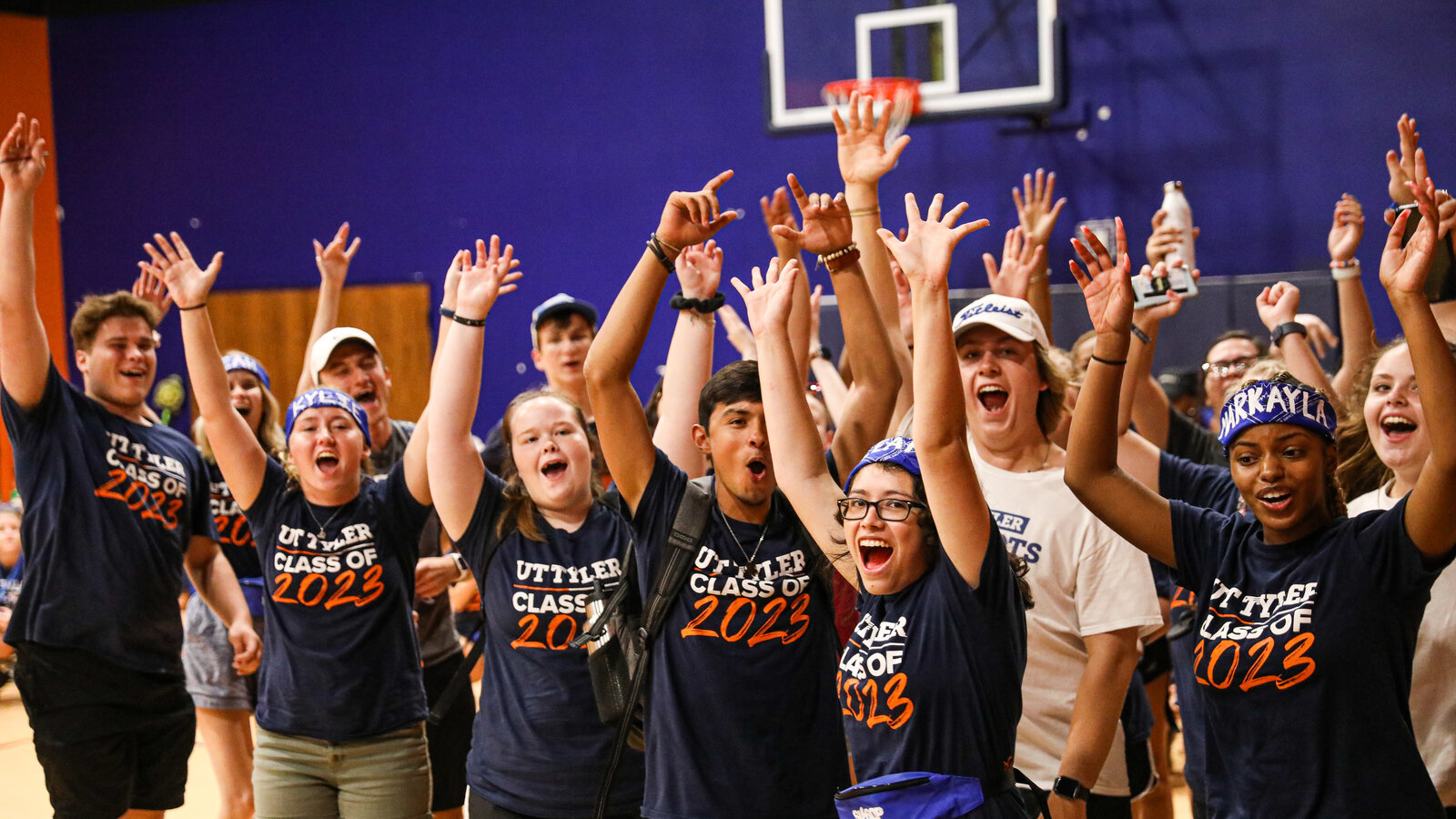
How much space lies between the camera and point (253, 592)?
15.0 feet

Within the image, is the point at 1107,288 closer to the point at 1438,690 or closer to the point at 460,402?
the point at 1438,690

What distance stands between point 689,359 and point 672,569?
59cm

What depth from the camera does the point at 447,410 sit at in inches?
122

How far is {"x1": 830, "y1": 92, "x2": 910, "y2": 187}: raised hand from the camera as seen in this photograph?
3113mm

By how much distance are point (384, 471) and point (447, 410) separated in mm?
1574

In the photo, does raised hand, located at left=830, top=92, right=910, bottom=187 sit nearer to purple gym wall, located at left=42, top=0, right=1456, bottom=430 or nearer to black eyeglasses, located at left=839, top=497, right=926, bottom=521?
black eyeglasses, located at left=839, top=497, right=926, bottom=521

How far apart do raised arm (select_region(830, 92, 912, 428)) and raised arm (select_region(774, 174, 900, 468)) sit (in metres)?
0.09

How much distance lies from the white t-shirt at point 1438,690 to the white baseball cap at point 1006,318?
79 cm

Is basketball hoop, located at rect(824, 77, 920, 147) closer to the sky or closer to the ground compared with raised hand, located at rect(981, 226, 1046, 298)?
closer to the sky

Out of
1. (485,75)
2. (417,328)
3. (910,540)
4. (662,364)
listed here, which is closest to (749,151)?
(662,364)

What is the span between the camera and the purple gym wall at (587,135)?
295 inches

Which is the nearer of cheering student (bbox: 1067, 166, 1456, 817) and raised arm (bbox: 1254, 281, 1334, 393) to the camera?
cheering student (bbox: 1067, 166, 1456, 817)

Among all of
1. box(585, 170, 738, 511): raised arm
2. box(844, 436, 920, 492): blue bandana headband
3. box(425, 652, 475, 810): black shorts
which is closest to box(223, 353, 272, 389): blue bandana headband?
box(425, 652, 475, 810): black shorts

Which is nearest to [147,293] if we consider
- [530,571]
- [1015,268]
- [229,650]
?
[229,650]
